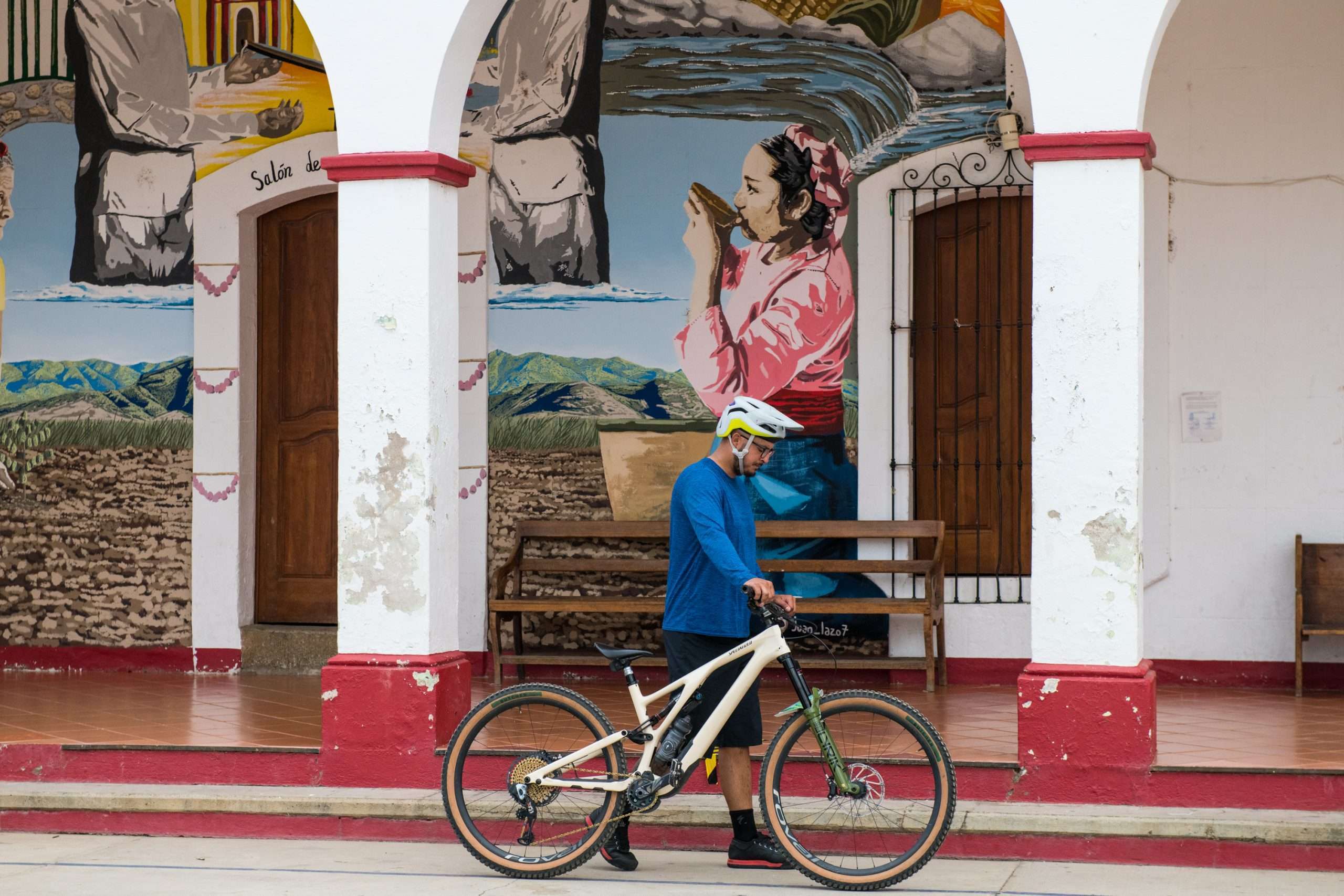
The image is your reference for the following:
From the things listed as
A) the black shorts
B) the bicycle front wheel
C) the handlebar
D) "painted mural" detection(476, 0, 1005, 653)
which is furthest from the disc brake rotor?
"painted mural" detection(476, 0, 1005, 653)

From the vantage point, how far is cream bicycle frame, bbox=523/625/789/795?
18.2 ft

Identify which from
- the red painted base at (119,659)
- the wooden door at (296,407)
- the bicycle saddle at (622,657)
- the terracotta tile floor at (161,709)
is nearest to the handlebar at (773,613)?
the bicycle saddle at (622,657)

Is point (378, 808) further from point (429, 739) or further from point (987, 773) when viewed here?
point (987, 773)

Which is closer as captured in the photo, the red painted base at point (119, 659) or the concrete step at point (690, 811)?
the concrete step at point (690, 811)

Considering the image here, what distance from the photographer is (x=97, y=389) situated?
9.85m

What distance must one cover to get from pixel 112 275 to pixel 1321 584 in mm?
7340

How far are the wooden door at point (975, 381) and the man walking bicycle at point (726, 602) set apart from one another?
11.7 feet

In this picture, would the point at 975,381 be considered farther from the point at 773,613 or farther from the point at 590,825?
the point at 590,825

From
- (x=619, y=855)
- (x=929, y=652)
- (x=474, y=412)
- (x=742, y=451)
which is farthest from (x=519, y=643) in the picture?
(x=742, y=451)

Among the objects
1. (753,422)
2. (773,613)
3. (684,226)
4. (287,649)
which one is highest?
(684,226)

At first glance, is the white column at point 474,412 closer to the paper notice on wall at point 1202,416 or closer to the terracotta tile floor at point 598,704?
the terracotta tile floor at point 598,704

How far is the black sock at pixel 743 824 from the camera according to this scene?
5.77 metres

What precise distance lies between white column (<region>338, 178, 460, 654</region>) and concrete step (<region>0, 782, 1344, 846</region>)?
0.68 metres

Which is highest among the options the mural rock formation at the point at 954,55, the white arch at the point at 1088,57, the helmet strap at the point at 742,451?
the mural rock formation at the point at 954,55
